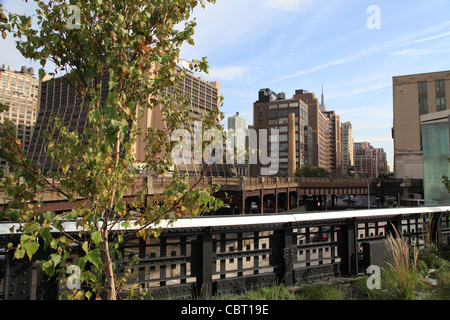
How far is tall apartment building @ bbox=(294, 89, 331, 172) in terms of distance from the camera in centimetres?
14469

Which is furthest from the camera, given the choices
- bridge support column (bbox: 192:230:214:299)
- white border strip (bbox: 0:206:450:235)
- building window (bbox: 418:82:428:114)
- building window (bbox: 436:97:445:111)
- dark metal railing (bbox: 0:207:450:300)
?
building window (bbox: 418:82:428:114)

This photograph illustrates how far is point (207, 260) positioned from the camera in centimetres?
449

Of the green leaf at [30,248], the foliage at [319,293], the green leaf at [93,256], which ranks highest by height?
the green leaf at [30,248]

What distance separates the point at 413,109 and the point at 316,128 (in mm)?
67018

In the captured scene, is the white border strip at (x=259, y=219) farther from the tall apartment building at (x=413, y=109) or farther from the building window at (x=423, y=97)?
the building window at (x=423, y=97)

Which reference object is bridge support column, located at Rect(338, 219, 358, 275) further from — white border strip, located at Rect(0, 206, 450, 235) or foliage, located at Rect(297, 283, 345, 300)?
foliage, located at Rect(297, 283, 345, 300)

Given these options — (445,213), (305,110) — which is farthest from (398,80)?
(445,213)

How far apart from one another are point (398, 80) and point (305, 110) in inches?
1598

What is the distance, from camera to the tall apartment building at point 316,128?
14469cm

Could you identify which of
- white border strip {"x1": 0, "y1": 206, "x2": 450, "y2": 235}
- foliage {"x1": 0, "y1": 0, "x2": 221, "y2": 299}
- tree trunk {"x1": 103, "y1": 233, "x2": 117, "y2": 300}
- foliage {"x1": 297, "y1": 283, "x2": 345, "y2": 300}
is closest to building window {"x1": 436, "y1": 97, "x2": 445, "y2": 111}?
white border strip {"x1": 0, "y1": 206, "x2": 450, "y2": 235}

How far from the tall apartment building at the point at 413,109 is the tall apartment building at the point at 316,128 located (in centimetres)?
5632

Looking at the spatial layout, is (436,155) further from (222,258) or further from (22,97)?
(22,97)

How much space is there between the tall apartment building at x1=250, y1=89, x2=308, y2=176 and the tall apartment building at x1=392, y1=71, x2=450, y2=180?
117 feet

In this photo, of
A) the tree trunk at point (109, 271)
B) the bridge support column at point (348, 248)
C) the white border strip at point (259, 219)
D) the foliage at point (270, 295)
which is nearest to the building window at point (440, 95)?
the white border strip at point (259, 219)
